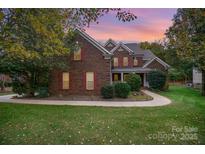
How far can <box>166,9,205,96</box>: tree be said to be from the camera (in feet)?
21.0

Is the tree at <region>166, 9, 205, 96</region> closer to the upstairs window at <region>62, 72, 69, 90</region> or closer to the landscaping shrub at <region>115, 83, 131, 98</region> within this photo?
the landscaping shrub at <region>115, 83, 131, 98</region>

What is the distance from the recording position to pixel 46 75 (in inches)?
535

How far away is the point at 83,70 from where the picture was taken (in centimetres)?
1358

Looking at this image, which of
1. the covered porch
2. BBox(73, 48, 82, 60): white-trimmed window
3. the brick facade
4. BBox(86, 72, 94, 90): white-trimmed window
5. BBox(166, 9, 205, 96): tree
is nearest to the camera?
Answer: BBox(166, 9, 205, 96): tree

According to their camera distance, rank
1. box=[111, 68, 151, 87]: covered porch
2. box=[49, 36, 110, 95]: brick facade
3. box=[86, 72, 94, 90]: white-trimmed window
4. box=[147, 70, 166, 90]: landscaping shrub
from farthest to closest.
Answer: box=[49, 36, 110, 95]: brick facade
box=[86, 72, 94, 90]: white-trimmed window
box=[111, 68, 151, 87]: covered porch
box=[147, 70, 166, 90]: landscaping shrub

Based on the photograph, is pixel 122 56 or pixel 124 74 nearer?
pixel 124 74

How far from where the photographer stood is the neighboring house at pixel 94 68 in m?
12.4

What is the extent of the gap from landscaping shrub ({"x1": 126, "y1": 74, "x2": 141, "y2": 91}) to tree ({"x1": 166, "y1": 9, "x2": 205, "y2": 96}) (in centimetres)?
415

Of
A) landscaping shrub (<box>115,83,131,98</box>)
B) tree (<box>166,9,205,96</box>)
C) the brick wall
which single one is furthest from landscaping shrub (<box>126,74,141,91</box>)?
tree (<box>166,9,205,96</box>)

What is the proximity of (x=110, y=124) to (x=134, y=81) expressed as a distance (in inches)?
188

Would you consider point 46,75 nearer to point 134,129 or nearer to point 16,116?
point 16,116

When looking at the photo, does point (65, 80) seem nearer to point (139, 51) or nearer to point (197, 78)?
Answer: point (139, 51)

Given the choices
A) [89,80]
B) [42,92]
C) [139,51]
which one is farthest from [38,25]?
[89,80]

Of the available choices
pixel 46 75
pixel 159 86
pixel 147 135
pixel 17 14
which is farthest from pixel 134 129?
pixel 46 75
